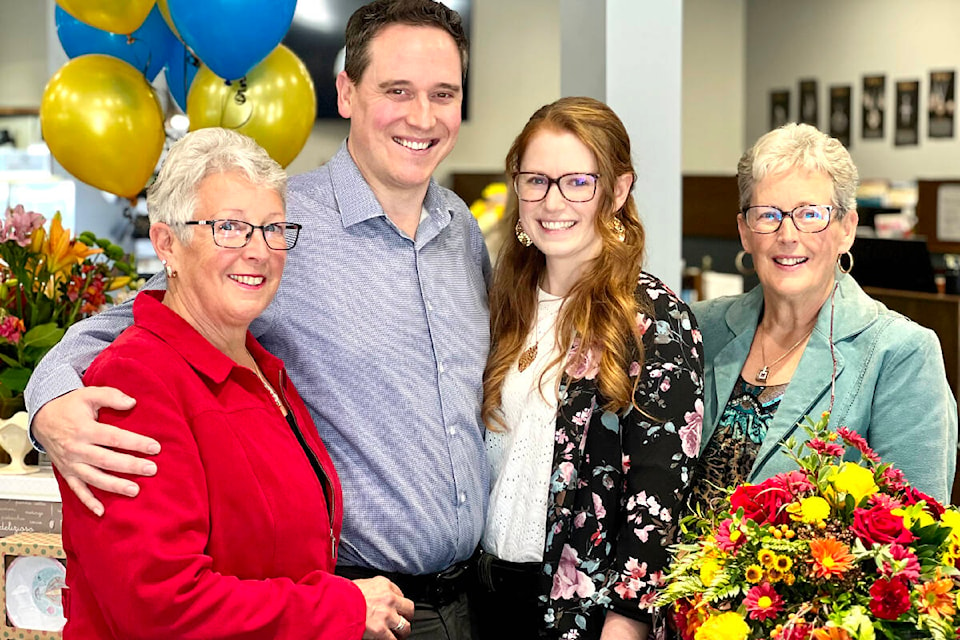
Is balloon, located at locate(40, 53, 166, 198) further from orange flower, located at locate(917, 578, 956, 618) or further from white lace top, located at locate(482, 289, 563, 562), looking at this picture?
orange flower, located at locate(917, 578, 956, 618)

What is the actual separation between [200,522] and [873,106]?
30.5ft

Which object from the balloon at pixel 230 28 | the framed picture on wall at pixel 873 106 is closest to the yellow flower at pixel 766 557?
the balloon at pixel 230 28

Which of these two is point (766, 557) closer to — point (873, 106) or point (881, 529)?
point (881, 529)

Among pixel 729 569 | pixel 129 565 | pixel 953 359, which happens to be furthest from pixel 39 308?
pixel 953 359

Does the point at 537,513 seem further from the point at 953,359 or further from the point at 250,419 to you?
the point at 953,359

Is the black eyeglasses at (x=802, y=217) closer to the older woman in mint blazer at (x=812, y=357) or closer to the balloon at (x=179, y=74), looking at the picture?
the older woman in mint blazer at (x=812, y=357)

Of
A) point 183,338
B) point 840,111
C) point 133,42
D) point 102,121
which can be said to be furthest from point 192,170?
point 840,111

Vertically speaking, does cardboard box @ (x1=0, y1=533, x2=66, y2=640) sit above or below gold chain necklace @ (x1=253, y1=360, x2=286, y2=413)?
below

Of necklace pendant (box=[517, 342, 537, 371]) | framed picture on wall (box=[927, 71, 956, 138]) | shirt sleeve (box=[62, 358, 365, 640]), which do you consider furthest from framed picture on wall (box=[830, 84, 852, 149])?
shirt sleeve (box=[62, 358, 365, 640])

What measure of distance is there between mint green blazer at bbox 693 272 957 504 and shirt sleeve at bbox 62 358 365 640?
95 centimetres

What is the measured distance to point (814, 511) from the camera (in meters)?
1.46

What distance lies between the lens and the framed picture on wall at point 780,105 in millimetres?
10164

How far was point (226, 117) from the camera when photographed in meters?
3.01

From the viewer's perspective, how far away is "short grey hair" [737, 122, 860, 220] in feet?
6.59
